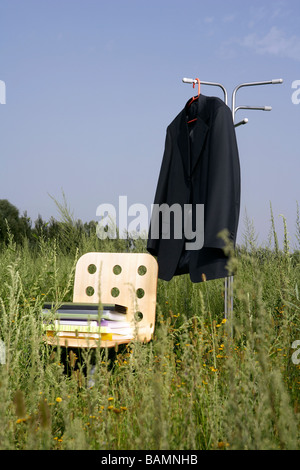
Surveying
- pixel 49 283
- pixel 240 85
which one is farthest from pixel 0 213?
pixel 240 85

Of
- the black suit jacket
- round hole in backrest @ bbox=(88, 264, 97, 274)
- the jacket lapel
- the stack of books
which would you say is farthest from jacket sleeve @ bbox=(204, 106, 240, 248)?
round hole in backrest @ bbox=(88, 264, 97, 274)

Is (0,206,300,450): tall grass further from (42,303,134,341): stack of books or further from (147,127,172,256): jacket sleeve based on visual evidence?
(147,127,172,256): jacket sleeve

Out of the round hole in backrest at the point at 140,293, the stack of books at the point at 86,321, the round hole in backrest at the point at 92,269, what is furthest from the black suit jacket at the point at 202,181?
the stack of books at the point at 86,321

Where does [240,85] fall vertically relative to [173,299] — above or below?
above

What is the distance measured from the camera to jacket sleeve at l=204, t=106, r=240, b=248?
289cm

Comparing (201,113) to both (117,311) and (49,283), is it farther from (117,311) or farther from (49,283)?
(49,283)

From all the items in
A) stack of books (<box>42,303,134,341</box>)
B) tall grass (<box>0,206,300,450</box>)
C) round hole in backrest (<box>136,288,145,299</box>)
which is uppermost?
round hole in backrest (<box>136,288,145,299</box>)

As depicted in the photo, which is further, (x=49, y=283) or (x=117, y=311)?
(x=49, y=283)

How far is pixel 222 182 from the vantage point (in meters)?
2.92

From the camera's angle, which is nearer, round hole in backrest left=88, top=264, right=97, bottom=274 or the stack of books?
the stack of books

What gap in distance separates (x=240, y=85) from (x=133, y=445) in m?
3.45

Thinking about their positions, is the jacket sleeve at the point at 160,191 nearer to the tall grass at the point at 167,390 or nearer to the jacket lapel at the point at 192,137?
the jacket lapel at the point at 192,137

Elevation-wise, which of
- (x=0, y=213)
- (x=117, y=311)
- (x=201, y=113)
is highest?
(x=0, y=213)
